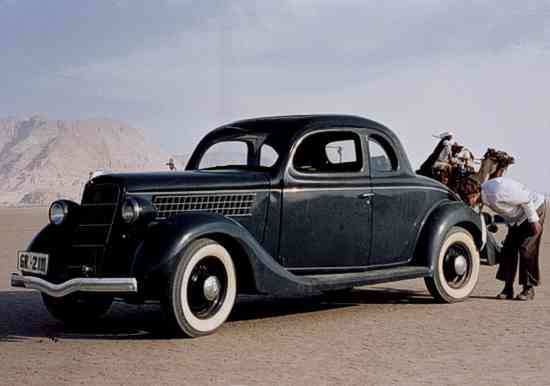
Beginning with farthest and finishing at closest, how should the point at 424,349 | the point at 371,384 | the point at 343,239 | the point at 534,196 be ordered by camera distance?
the point at 534,196 < the point at 343,239 < the point at 424,349 < the point at 371,384

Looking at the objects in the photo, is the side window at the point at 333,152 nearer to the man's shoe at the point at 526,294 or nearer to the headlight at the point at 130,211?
the headlight at the point at 130,211

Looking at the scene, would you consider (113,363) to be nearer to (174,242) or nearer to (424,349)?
(174,242)

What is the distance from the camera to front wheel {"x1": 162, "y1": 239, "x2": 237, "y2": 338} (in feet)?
23.7

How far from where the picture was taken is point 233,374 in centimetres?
602

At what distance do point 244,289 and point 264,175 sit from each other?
1.13 m

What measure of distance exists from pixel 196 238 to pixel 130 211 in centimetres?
61

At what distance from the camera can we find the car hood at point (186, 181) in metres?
7.68

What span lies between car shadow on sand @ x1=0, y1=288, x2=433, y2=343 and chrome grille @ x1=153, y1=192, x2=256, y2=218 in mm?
1121

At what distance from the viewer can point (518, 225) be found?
9836 millimetres

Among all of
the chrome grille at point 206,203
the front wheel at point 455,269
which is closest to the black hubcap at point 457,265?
the front wheel at point 455,269

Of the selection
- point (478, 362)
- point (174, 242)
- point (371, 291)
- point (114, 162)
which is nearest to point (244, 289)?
point (174, 242)

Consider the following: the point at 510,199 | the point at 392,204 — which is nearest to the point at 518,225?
the point at 510,199

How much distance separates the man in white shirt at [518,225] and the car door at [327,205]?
161cm

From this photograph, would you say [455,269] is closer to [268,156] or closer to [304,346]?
[268,156]
